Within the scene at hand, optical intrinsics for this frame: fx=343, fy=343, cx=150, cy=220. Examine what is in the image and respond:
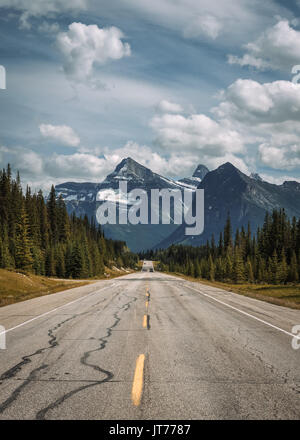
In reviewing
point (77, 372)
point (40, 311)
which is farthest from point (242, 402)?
point (40, 311)

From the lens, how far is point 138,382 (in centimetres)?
589

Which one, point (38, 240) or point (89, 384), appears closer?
point (89, 384)

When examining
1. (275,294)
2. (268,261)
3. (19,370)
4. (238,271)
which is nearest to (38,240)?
(238,271)

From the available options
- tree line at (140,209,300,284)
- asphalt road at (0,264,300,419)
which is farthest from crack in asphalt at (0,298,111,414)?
tree line at (140,209,300,284)

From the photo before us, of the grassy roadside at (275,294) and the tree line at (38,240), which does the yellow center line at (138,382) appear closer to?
the grassy roadside at (275,294)

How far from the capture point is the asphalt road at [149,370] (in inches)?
191

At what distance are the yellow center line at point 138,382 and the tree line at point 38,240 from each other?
5543 centimetres

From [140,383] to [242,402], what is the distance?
170 cm

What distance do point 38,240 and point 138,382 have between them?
271ft

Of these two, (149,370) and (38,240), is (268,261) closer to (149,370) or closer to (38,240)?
(38,240)
